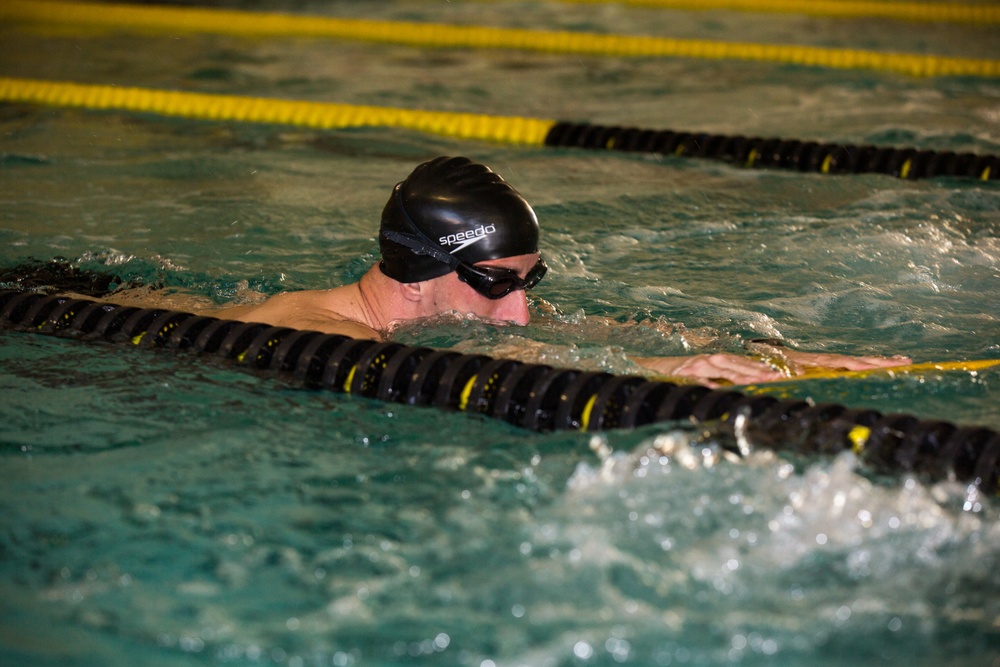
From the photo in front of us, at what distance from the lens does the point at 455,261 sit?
2.93 m

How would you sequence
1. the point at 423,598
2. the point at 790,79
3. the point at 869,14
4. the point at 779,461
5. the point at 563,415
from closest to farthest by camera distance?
the point at 423,598 → the point at 779,461 → the point at 563,415 → the point at 790,79 → the point at 869,14

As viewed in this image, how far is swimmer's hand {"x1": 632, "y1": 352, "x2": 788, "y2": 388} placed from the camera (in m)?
2.69

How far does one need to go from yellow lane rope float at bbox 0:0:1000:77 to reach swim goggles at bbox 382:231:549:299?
584 cm

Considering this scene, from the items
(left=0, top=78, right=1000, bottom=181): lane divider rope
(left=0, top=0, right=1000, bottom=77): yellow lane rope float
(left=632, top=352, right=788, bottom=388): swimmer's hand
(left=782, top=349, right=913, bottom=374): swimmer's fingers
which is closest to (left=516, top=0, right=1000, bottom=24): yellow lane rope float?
(left=0, top=0, right=1000, bottom=77): yellow lane rope float

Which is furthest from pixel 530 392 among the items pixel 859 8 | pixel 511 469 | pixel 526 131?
pixel 859 8

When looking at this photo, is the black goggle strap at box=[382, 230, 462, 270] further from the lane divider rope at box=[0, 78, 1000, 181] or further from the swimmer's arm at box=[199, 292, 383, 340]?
the lane divider rope at box=[0, 78, 1000, 181]

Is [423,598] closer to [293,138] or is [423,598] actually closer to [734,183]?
[734,183]

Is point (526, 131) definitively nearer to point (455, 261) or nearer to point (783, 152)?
point (783, 152)

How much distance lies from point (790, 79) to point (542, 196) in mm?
3491

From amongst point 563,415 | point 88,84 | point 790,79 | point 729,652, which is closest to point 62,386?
point 563,415

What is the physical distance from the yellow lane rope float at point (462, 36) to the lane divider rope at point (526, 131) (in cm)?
266

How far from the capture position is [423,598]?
1881 mm

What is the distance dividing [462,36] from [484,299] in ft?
22.1

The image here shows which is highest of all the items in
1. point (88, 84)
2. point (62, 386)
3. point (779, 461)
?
point (779, 461)
